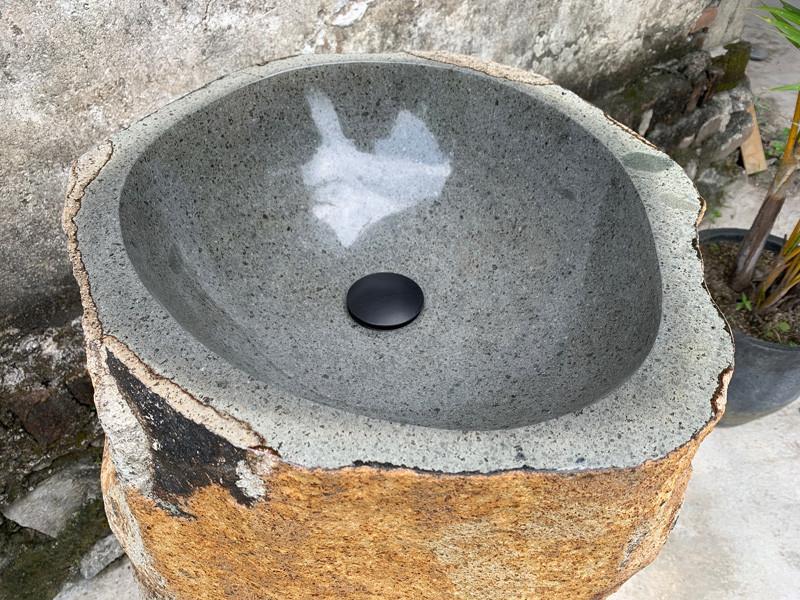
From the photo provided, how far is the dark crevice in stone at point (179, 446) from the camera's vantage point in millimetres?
756

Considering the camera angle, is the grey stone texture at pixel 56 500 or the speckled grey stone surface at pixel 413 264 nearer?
the speckled grey stone surface at pixel 413 264

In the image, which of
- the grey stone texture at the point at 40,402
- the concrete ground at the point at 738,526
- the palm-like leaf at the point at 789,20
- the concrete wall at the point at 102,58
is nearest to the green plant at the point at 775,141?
the concrete ground at the point at 738,526

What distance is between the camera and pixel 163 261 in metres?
1.01

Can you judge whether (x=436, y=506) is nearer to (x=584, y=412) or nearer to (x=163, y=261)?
(x=584, y=412)

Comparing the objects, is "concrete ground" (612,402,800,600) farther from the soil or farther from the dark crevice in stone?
the dark crevice in stone

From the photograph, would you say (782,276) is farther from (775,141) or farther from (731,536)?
(775,141)

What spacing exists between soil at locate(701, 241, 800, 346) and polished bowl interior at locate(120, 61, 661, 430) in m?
0.97

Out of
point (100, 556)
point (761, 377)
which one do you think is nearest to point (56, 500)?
point (100, 556)

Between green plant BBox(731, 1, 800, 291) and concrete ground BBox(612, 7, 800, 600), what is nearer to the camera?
green plant BBox(731, 1, 800, 291)

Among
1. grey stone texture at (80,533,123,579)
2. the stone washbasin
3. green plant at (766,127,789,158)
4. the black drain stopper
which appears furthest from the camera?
green plant at (766,127,789,158)

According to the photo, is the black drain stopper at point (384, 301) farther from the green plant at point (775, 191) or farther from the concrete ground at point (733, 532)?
the concrete ground at point (733, 532)

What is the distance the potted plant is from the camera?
175 centimetres

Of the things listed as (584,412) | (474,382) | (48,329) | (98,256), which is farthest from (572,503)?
(48,329)

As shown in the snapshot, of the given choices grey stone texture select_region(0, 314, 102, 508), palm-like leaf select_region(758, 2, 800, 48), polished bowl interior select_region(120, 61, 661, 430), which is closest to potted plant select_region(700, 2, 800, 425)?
palm-like leaf select_region(758, 2, 800, 48)
